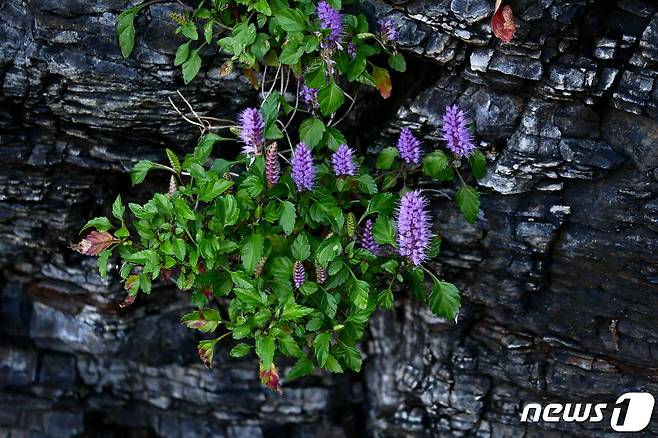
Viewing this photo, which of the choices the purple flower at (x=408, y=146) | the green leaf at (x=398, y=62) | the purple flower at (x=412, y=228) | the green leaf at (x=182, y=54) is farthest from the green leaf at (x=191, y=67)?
the purple flower at (x=412, y=228)

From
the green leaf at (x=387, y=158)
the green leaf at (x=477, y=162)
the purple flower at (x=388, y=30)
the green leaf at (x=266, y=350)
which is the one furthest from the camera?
the green leaf at (x=387, y=158)

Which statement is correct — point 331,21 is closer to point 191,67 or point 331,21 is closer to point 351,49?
point 351,49

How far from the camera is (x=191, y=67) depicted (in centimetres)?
382

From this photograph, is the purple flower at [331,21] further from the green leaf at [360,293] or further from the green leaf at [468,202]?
the green leaf at [360,293]

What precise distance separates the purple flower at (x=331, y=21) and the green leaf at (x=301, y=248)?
850mm

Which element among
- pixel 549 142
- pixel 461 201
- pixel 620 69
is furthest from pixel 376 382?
pixel 620 69

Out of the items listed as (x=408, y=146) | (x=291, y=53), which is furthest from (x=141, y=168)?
(x=408, y=146)

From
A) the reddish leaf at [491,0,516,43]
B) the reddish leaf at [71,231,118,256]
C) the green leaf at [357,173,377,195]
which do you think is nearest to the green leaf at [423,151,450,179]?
the green leaf at [357,173,377,195]

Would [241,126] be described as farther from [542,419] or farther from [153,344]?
[542,419]

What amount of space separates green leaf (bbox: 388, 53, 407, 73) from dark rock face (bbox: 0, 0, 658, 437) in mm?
74

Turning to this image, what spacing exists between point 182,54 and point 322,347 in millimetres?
1470

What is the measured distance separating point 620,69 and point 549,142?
0.43m

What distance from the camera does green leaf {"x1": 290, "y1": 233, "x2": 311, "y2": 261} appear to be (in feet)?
11.9

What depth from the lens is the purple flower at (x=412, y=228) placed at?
11.6 feet
